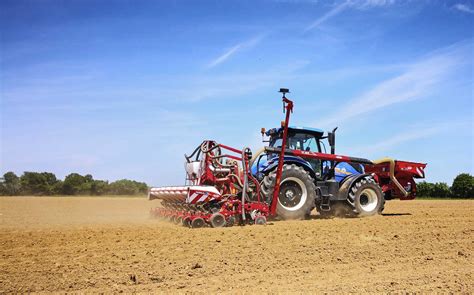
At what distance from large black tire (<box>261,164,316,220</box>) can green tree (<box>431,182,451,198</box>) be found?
24664 mm

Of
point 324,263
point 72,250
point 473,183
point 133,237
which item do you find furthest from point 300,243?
point 473,183

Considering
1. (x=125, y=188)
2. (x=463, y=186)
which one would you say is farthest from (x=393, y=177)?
(x=125, y=188)

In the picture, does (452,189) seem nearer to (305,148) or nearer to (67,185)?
(305,148)

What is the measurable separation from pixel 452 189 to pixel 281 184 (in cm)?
2524

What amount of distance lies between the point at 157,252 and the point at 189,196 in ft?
10.2

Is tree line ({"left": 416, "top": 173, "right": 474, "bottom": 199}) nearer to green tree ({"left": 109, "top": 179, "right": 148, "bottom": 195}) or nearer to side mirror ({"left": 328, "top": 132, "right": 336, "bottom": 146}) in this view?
green tree ({"left": 109, "top": 179, "right": 148, "bottom": 195})

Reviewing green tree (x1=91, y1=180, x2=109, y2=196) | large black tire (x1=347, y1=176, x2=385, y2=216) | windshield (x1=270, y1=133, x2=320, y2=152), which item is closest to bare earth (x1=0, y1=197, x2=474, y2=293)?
large black tire (x1=347, y1=176, x2=385, y2=216)

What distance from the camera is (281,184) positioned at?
35.1 ft

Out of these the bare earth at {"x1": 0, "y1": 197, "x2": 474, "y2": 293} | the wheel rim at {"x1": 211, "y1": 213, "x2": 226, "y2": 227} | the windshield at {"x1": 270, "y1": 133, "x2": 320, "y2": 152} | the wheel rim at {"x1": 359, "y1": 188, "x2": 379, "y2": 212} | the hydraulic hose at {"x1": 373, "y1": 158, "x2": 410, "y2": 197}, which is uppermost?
the windshield at {"x1": 270, "y1": 133, "x2": 320, "y2": 152}

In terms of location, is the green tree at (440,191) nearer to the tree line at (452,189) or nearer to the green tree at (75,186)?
the tree line at (452,189)

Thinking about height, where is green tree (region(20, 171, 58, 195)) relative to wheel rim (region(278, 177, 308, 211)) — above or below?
above

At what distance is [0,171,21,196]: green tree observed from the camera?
31766 mm

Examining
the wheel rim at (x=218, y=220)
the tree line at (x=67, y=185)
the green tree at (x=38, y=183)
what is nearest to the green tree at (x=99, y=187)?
the tree line at (x=67, y=185)

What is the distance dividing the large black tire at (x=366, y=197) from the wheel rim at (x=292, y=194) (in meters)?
1.58
